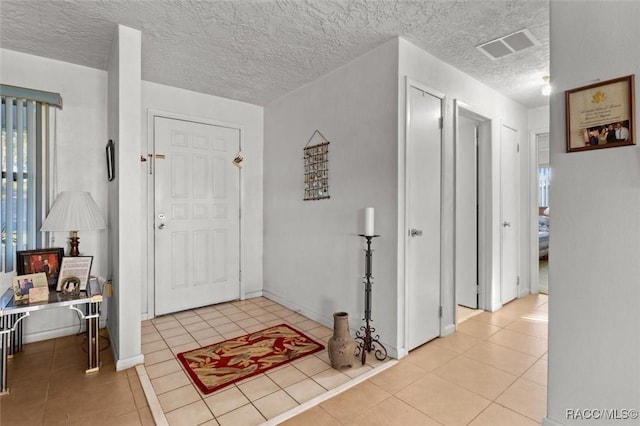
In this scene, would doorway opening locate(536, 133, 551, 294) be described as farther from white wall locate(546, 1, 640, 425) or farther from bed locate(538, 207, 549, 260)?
white wall locate(546, 1, 640, 425)

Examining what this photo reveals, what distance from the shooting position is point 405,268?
2436 mm

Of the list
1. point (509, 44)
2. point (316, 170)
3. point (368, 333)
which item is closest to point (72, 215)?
point (316, 170)

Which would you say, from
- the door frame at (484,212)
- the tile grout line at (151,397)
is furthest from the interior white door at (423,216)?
the tile grout line at (151,397)

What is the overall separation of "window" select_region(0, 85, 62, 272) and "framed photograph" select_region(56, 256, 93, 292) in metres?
0.56

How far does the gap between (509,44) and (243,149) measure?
286cm

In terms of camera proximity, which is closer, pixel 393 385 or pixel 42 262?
pixel 393 385

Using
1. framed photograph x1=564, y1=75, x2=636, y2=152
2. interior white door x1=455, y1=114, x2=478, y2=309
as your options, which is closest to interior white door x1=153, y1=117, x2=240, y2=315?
interior white door x1=455, y1=114, x2=478, y2=309

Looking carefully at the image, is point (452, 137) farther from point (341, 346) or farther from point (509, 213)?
point (341, 346)

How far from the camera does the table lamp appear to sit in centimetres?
239

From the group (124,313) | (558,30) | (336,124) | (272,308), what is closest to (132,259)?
(124,313)

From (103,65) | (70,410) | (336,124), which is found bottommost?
(70,410)

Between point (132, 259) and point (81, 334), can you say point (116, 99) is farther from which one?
point (81, 334)

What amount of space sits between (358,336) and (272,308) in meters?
1.36

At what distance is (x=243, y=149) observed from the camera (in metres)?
3.91
